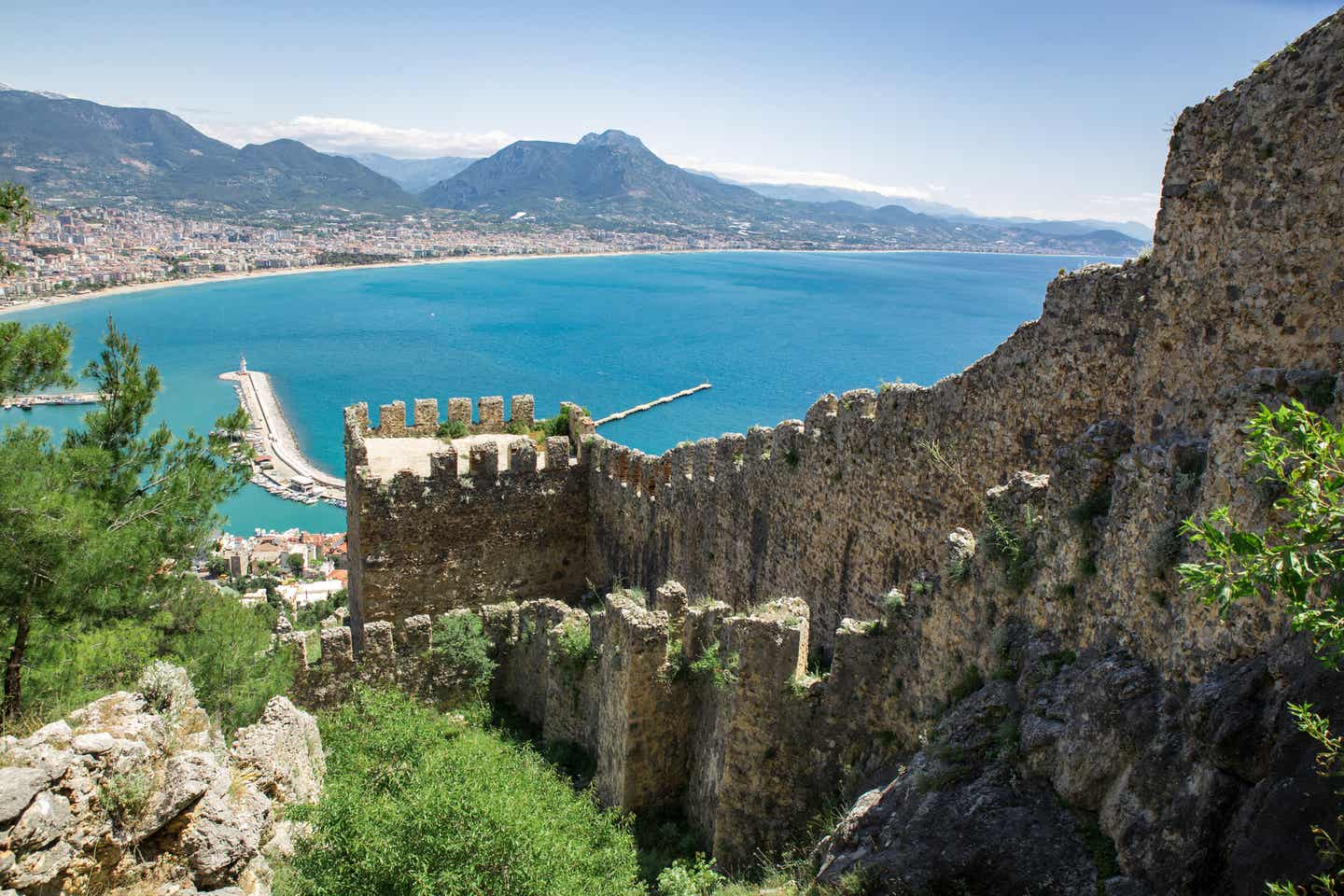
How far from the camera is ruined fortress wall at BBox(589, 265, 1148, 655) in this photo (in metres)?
8.30

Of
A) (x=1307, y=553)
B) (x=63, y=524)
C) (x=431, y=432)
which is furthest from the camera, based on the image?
(x=431, y=432)

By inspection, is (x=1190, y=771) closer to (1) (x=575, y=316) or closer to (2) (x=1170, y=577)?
(2) (x=1170, y=577)

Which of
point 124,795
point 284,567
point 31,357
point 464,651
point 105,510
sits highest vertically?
point 31,357

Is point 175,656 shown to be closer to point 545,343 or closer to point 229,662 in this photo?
point 229,662

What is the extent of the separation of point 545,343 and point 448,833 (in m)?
102

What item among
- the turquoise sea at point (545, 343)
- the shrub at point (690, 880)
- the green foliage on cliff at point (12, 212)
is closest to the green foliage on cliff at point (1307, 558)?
the shrub at point (690, 880)

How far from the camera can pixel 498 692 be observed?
44.4 ft

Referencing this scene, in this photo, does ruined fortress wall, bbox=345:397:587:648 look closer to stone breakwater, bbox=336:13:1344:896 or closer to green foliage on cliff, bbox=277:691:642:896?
stone breakwater, bbox=336:13:1344:896

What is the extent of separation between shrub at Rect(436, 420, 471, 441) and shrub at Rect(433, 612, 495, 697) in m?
5.39

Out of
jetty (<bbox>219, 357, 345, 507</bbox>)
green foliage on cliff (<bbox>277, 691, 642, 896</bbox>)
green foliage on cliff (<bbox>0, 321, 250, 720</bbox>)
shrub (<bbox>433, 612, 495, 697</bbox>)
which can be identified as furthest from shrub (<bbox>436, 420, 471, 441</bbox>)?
jetty (<bbox>219, 357, 345, 507</bbox>)

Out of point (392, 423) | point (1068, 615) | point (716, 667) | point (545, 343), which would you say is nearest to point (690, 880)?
point (716, 667)

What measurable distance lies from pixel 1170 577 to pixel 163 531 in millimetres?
11506

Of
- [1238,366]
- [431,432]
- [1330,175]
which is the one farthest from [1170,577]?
[431,432]

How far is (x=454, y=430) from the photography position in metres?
17.8
